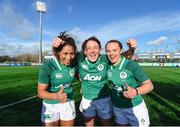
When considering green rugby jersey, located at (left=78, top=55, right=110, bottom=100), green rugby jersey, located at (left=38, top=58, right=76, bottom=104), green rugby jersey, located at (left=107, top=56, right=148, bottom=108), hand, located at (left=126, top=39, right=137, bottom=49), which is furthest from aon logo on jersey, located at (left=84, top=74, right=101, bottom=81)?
hand, located at (left=126, top=39, right=137, bottom=49)

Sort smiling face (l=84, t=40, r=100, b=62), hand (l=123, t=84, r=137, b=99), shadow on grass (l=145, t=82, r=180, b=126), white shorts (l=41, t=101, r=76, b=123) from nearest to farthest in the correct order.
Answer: hand (l=123, t=84, r=137, b=99)
white shorts (l=41, t=101, r=76, b=123)
smiling face (l=84, t=40, r=100, b=62)
shadow on grass (l=145, t=82, r=180, b=126)

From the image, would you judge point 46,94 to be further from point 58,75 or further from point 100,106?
point 100,106

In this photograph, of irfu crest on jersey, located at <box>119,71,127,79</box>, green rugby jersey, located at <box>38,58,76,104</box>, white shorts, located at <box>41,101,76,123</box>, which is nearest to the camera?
green rugby jersey, located at <box>38,58,76,104</box>

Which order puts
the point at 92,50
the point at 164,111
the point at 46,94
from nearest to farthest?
the point at 46,94
the point at 92,50
the point at 164,111

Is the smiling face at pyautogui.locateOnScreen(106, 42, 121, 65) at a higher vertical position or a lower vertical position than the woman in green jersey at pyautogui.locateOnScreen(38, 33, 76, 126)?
higher

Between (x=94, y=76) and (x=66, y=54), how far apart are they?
0.74 metres

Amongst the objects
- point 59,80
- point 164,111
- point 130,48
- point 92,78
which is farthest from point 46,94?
point 164,111

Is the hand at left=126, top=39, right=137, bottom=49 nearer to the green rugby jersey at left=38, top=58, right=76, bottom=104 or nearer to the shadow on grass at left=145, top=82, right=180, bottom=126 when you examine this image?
the green rugby jersey at left=38, top=58, right=76, bottom=104

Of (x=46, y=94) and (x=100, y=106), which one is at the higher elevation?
(x=46, y=94)

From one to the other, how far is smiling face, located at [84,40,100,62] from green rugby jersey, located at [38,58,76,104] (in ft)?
1.52

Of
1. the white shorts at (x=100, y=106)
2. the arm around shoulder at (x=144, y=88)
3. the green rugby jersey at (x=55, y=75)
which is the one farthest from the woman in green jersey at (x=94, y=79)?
the arm around shoulder at (x=144, y=88)

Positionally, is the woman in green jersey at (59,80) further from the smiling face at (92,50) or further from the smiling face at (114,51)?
the smiling face at (114,51)

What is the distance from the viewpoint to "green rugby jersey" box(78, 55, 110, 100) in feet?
16.0

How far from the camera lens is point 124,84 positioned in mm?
4445
